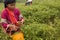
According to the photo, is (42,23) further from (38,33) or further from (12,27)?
(12,27)

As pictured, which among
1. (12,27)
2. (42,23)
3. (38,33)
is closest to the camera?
(12,27)

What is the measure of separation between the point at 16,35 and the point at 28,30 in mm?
1773

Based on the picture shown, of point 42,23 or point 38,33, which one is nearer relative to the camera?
point 38,33

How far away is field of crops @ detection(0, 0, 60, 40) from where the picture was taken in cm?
670

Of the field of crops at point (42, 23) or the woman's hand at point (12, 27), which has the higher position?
the woman's hand at point (12, 27)

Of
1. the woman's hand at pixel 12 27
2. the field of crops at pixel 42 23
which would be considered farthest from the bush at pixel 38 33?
the woman's hand at pixel 12 27

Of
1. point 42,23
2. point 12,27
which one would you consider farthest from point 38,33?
point 12,27

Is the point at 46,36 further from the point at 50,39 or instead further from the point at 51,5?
the point at 51,5

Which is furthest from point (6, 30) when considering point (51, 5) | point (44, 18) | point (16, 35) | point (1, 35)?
point (51, 5)

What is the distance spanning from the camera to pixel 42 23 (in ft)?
27.4

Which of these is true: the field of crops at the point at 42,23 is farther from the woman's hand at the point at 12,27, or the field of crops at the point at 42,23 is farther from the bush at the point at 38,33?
the woman's hand at the point at 12,27

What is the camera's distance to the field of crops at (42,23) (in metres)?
6.70

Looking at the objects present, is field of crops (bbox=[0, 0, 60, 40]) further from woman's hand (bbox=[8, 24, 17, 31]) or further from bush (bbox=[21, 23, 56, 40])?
woman's hand (bbox=[8, 24, 17, 31])

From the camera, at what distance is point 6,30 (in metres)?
4.96
